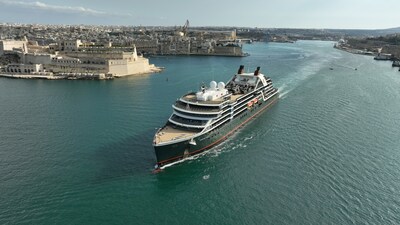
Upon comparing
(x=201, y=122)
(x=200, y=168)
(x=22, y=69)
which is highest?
(x=22, y=69)

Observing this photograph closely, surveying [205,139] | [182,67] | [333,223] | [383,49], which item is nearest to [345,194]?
[333,223]

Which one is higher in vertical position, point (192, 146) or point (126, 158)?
point (192, 146)

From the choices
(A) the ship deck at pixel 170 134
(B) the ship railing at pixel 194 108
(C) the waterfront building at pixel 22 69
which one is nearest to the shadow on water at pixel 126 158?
(A) the ship deck at pixel 170 134

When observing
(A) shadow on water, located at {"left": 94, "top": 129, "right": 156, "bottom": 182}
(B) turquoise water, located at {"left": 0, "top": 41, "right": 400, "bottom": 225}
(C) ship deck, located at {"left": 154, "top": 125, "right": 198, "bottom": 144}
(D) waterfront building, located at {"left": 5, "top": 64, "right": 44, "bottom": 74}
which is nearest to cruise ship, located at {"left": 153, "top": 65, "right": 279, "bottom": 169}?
(C) ship deck, located at {"left": 154, "top": 125, "right": 198, "bottom": 144}

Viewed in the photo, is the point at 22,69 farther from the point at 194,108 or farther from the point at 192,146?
the point at 192,146

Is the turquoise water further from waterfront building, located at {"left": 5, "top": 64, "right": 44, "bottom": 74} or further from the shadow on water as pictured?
waterfront building, located at {"left": 5, "top": 64, "right": 44, "bottom": 74}

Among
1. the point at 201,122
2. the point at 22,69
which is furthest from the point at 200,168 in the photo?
the point at 22,69

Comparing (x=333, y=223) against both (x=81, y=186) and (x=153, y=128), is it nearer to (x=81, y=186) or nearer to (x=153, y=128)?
(x=81, y=186)
